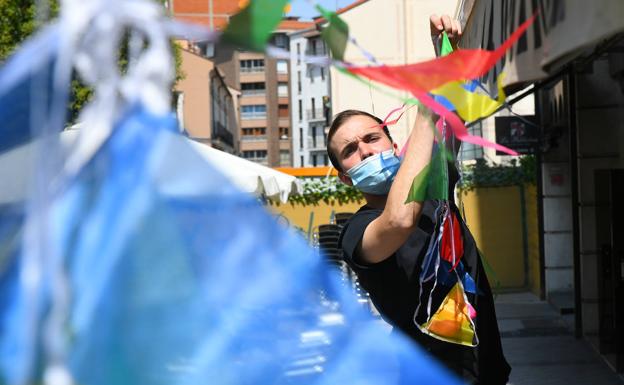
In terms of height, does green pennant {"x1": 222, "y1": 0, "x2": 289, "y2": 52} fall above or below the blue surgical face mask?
above

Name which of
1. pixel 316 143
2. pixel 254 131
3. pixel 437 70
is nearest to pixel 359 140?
pixel 437 70

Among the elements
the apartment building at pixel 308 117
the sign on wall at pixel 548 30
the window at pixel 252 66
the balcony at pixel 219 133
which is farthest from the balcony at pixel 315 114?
the sign on wall at pixel 548 30

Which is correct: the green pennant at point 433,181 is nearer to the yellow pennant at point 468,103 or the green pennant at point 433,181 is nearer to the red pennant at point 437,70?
the yellow pennant at point 468,103

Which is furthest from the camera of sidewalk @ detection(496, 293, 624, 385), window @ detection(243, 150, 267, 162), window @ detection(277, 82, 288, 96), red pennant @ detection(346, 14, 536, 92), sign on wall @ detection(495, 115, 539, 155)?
window @ detection(277, 82, 288, 96)

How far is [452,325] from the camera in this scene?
7.57 ft

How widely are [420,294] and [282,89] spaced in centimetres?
9574

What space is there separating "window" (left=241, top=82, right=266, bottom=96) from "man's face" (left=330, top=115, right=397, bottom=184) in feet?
303

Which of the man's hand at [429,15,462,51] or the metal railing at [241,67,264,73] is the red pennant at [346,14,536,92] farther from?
the metal railing at [241,67,264,73]

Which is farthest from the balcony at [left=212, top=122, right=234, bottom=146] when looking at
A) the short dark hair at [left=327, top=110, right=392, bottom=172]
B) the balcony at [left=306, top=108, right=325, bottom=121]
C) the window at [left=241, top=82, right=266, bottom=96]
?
the short dark hair at [left=327, top=110, right=392, bottom=172]

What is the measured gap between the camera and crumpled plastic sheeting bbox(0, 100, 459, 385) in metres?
0.90

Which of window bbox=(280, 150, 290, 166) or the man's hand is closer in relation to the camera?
the man's hand

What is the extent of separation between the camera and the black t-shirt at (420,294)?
2.35 meters

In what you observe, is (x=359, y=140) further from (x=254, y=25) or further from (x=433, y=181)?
(x=254, y=25)

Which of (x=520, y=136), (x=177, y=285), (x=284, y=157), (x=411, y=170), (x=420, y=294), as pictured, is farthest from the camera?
(x=284, y=157)
